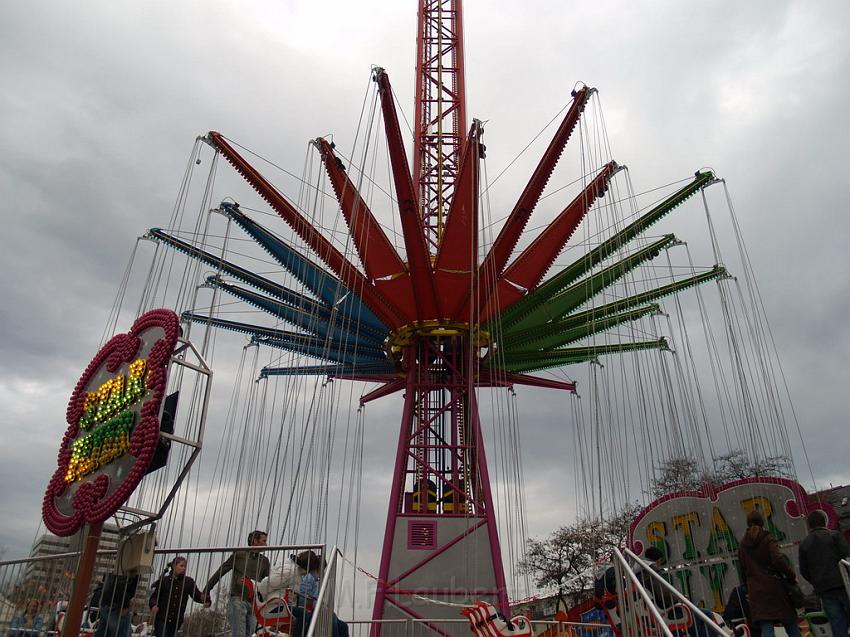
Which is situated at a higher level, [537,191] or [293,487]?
[537,191]

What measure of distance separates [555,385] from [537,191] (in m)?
8.90

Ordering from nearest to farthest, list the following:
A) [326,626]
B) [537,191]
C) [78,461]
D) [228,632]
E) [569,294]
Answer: [326,626], [228,632], [78,461], [537,191], [569,294]

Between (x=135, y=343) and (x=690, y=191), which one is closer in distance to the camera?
(x=135, y=343)

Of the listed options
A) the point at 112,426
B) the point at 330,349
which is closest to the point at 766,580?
the point at 112,426

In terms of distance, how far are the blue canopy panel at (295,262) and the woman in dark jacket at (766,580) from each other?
34.7ft

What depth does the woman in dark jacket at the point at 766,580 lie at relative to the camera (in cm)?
628

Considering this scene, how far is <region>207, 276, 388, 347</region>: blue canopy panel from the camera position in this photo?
55.7 feet

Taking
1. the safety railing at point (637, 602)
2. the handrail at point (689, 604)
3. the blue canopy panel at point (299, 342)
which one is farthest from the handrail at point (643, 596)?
the blue canopy panel at point (299, 342)

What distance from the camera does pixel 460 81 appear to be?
2375 centimetres

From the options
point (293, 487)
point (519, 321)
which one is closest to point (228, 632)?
point (293, 487)

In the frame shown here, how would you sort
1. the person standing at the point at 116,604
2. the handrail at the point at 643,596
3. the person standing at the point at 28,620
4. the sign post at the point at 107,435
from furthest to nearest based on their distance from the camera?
1. the person standing at the point at 28,620
2. the sign post at the point at 107,435
3. the person standing at the point at 116,604
4. the handrail at the point at 643,596

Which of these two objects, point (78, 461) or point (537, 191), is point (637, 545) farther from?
point (78, 461)

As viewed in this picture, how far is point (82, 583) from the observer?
25.4ft

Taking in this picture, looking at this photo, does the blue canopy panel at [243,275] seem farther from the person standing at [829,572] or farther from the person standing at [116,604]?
the person standing at [829,572]
